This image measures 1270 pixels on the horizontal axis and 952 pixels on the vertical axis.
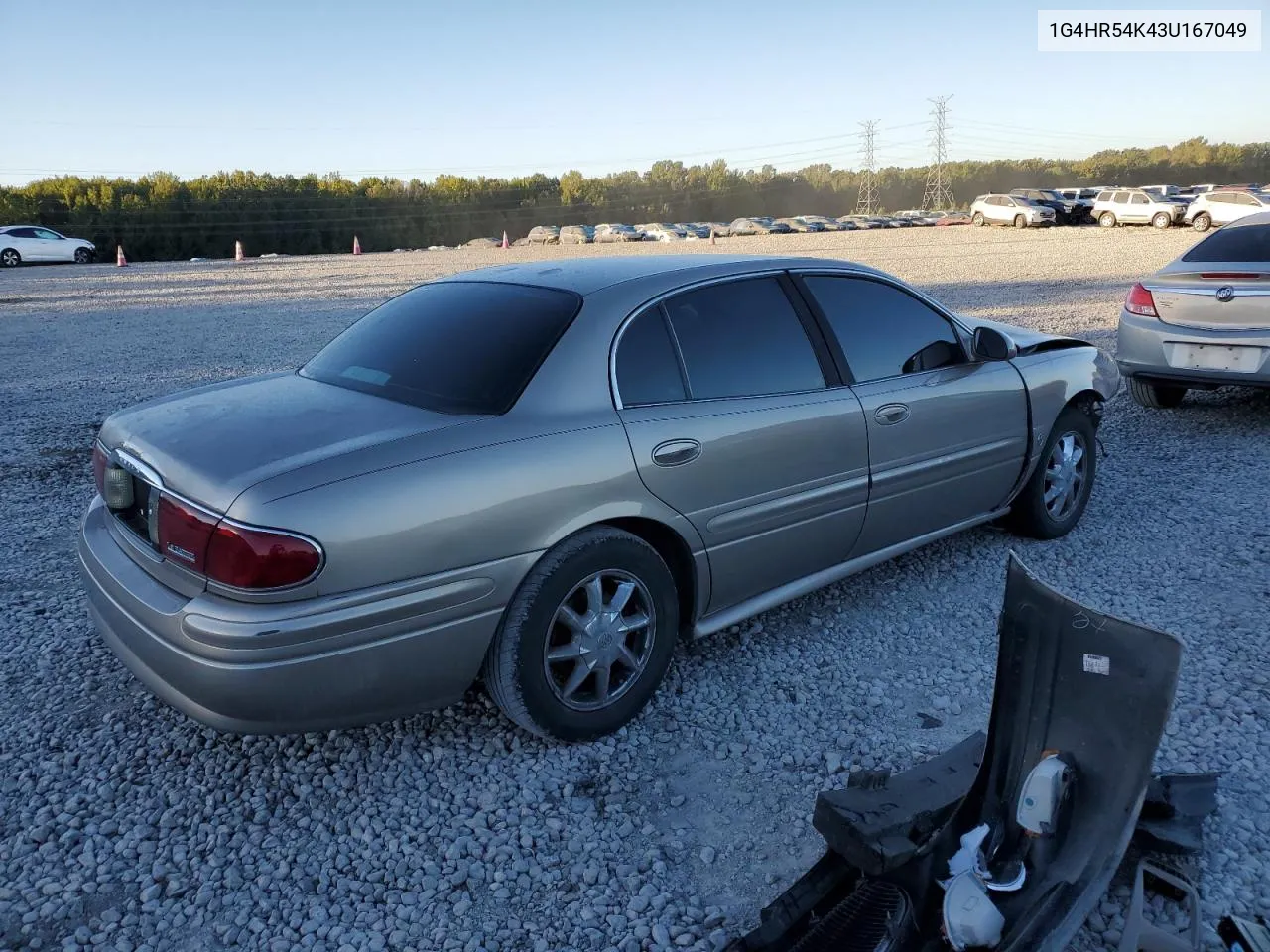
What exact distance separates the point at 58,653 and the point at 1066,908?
3688 millimetres

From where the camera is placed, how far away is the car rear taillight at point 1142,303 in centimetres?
Answer: 664

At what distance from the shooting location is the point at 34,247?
28203mm

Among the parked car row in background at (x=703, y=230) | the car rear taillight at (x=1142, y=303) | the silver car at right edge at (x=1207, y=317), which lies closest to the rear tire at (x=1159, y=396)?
the silver car at right edge at (x=1207, y=317)

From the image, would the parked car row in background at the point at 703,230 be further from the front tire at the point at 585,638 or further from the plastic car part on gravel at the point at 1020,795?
the plastic car part on gravel at the point at 1020,795

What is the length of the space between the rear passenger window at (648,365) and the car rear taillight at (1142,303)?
4.95 metres

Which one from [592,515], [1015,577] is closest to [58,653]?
[592,515]

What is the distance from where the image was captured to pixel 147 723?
3.25 metres

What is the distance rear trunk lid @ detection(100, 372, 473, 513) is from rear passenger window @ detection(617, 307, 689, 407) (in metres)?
0.57

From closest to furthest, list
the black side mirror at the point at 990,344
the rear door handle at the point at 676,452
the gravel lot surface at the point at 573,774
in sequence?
the gravel lot surface at the point at 573,774, the rear door handle at the point at 676,452, the black side mirror at the point at 990,344

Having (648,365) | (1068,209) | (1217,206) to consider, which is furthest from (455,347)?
(1068,209)

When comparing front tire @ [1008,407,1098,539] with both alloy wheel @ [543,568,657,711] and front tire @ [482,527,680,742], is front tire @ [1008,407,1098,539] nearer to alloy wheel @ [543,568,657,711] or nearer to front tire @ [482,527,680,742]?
front tire @ [482,527,680,742]

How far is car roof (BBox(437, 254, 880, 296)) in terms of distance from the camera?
11.3ft

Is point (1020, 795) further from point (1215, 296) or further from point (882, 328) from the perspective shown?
point (1215, 296)

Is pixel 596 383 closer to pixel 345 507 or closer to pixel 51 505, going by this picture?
pixel 345 507
